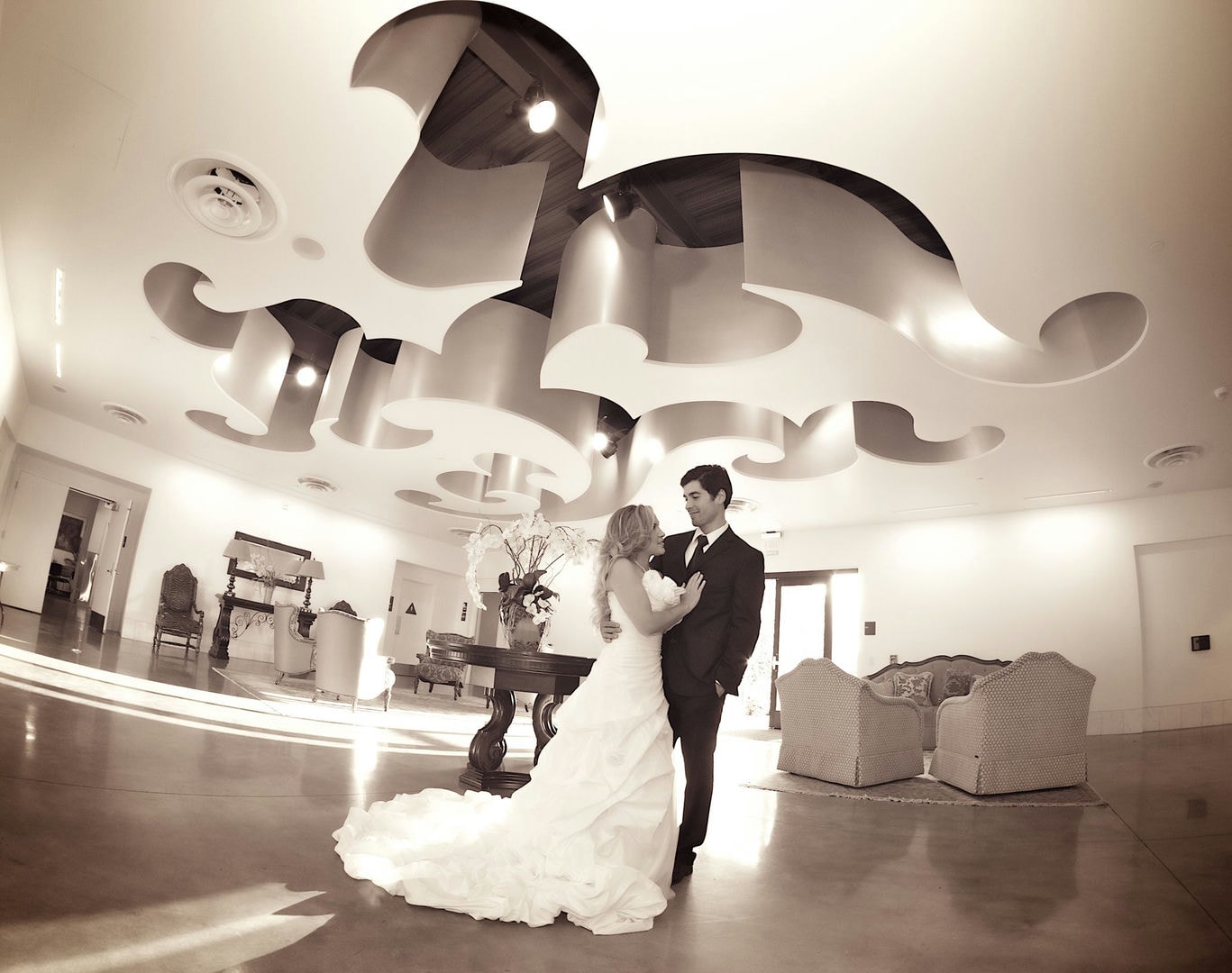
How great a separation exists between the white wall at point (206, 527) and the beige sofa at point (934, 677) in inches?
411

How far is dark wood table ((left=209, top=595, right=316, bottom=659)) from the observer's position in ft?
38.6

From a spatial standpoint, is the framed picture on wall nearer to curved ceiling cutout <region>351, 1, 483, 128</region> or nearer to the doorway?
the doorway

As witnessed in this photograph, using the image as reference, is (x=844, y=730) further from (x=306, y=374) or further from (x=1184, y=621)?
(x=306, y=374)

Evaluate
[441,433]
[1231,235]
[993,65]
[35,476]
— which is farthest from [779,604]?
[35,476]

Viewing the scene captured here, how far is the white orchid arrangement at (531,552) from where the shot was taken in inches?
190

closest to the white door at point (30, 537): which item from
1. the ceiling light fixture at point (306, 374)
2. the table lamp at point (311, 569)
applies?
the table lamp at point (311, 569)

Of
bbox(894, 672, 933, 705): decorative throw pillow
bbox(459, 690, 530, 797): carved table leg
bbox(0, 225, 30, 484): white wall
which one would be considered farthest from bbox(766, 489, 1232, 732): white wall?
bbox(0, 225, 30, 484): white wall

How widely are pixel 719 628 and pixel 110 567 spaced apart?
48.9 ft

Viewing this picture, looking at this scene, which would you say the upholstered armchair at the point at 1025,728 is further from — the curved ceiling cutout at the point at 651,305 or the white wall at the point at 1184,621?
the white wall at the point at 1184,621

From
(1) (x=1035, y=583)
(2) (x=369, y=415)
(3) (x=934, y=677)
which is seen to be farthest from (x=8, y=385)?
(1) (x=1035, y=583)

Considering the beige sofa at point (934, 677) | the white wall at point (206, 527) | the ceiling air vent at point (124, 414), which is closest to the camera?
the beige sofa at point (934, 677)

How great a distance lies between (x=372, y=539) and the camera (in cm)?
1571

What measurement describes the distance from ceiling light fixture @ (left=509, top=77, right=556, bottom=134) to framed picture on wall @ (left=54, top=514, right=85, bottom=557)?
1860 cm

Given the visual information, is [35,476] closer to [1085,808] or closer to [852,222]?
[852,222]
